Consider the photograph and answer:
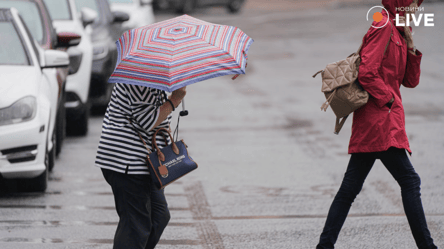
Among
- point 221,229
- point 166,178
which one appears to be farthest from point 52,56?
point 166,178

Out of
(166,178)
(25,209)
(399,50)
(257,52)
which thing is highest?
(399,50)

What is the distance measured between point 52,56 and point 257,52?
429 inches

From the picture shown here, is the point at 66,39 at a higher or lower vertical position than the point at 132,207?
lower

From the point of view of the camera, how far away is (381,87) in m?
3.98

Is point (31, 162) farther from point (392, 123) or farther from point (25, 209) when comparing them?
point (392, 123)

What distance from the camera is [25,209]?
5.54 meters

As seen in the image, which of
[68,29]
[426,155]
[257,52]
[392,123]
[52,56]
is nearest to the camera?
[392,123]

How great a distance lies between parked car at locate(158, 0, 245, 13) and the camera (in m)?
25.5

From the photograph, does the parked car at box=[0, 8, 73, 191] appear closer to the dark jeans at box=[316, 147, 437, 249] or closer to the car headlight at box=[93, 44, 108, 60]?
the dark jeans at box=[316, 147, 437, 249]

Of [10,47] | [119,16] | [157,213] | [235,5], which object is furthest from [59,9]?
[235,5]

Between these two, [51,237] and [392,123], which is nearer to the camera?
[392,123]

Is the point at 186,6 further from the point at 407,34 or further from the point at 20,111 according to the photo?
the point at 407,34

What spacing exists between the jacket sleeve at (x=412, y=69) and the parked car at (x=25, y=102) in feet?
10.5

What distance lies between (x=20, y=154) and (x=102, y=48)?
4.40 metres
